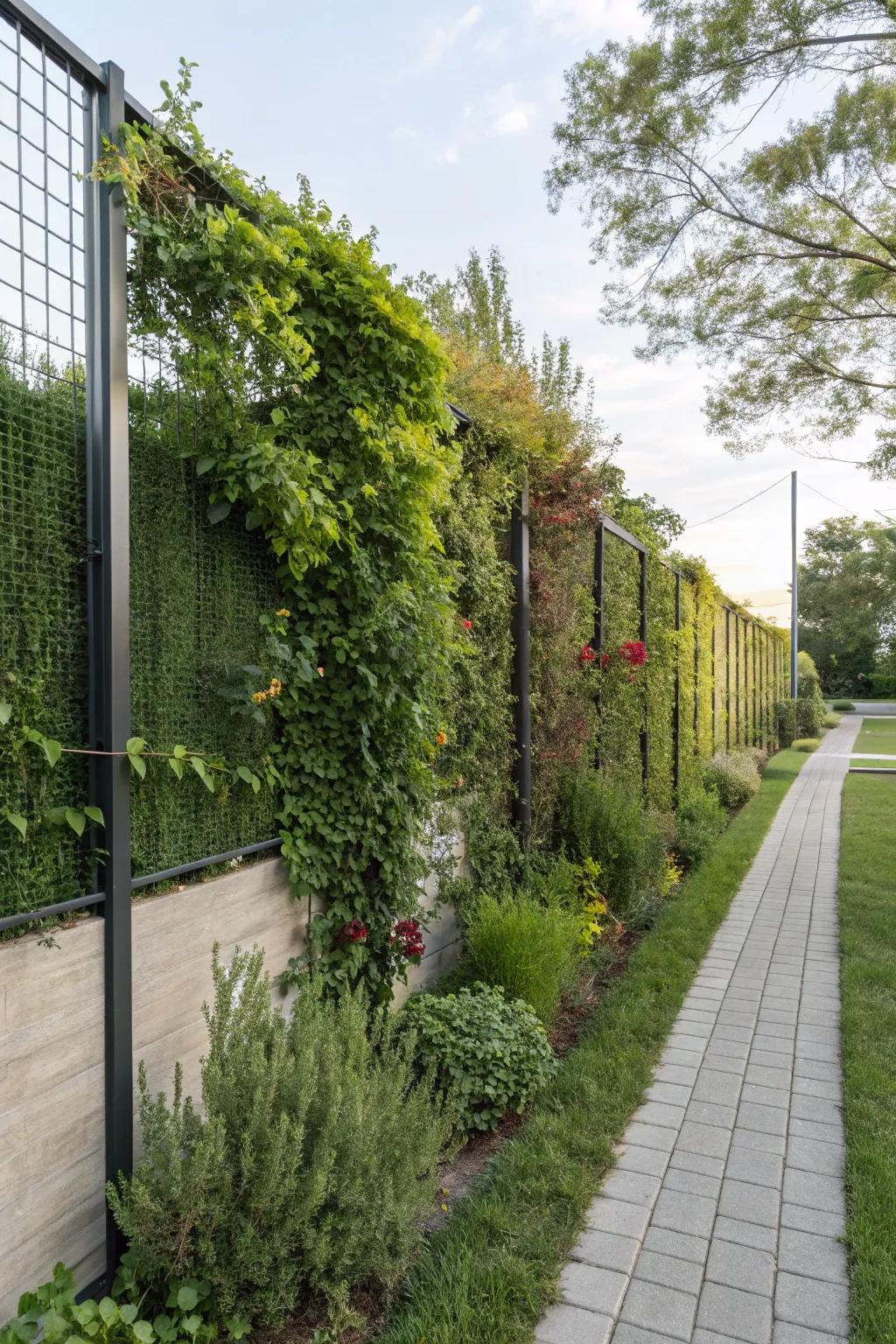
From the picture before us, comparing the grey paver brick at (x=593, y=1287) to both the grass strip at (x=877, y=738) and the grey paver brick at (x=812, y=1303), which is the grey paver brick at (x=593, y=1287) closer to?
the grey paver brick at (x=812, y=1303)

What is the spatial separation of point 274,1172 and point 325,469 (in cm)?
211

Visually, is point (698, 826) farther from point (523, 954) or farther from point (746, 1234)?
point (746, 1234)

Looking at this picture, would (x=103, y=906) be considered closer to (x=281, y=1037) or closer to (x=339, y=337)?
(x=281, y=1037)

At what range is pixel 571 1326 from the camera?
1.98 metres

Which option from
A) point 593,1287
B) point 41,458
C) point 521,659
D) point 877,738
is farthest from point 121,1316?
point 877,738

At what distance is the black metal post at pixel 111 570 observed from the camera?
202 centimetres

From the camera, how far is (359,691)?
2.88 metres

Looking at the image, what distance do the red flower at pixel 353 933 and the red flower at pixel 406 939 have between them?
0.67 feet

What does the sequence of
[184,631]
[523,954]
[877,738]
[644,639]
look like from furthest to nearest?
[877,738] < [644,639] < [523,954] < [184,631]

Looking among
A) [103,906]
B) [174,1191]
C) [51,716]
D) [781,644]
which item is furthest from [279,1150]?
[781,644]

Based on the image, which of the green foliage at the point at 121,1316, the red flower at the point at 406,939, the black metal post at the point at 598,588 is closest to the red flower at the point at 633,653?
the black metal post at the point at 598,588

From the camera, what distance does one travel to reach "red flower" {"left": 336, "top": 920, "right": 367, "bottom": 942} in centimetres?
293

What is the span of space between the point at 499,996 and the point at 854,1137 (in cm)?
141

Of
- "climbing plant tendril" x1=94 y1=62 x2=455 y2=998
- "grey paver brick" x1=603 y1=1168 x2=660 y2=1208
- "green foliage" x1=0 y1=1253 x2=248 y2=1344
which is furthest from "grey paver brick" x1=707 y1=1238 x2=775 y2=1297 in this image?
"climbing plant tendril" x1=94 y1=62 x2=455 y2=998
